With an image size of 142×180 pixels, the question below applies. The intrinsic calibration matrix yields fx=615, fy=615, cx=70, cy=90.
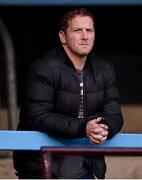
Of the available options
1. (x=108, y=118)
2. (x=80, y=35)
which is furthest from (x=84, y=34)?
(x=108, y=118)

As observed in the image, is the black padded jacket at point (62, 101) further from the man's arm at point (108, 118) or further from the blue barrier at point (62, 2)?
the blue barrier at point (62, 2)

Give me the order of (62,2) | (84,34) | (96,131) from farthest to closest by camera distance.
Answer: (62,2)
(84,34)
(96,131)

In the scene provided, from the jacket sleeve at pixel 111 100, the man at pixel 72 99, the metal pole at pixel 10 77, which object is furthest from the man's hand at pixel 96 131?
the metal pole at pixel 10 77

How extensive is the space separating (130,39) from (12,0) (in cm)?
469

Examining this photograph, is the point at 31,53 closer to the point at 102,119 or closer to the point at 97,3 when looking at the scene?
the point at 97,3

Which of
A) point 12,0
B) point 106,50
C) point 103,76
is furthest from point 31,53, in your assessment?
point 103,76

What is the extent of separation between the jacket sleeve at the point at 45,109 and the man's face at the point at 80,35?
18 cm

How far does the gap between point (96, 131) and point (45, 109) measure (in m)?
0.27

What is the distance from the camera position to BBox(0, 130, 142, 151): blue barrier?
3080 mm

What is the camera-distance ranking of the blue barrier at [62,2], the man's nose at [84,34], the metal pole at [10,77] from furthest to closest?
the metal pole at [10,77], the blue barrier at [62,2], the man's nose at [84,34]

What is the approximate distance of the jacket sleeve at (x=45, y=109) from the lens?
2.96 m

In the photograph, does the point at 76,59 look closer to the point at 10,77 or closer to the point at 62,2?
the point at 62,2

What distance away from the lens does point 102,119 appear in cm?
295

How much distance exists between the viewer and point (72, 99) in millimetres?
3018
